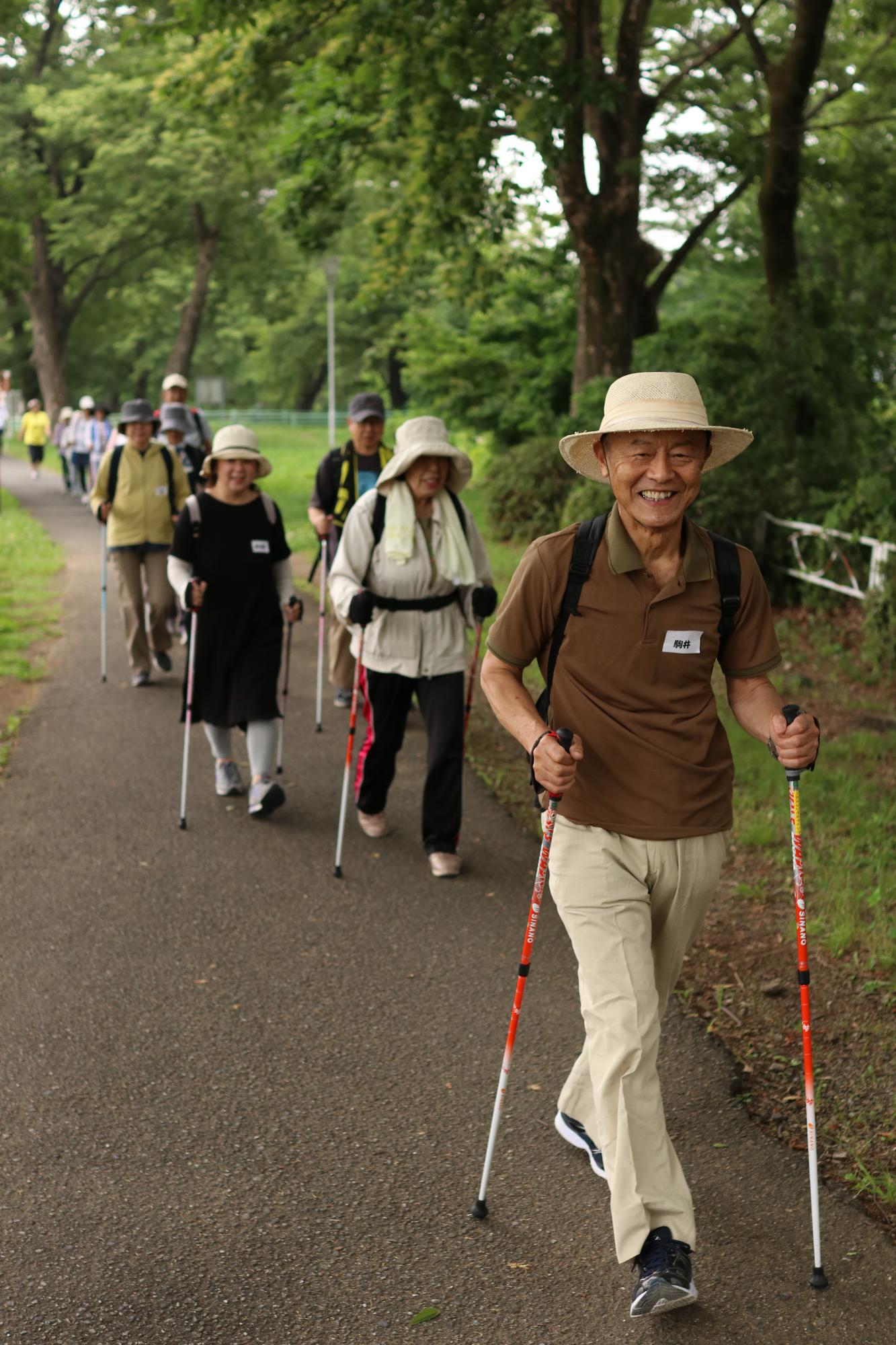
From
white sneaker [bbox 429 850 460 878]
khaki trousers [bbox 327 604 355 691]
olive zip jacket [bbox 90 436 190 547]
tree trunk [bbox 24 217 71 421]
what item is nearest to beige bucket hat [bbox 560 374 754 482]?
white sneaker [bbox 429 850 460 878]

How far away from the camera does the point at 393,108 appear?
1355 cm

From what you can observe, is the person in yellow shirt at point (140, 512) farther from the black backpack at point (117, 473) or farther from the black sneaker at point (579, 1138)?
the black sneaker at point (579, 1138)

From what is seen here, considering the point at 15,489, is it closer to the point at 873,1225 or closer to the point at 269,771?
the point at 269,771

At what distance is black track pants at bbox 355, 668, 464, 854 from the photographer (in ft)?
22.4

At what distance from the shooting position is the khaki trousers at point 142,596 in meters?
10.9

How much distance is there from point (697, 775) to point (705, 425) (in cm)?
90

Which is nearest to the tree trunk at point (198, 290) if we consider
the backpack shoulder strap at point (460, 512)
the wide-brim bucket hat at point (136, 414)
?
the wide-brim bucket hat at point (136, 414)

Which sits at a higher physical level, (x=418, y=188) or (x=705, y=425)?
(x=418, y=188)

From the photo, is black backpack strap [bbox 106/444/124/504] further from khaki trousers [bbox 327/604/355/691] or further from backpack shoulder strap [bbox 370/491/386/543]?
backpack shoulder strap [bbox 370/491/386/543]

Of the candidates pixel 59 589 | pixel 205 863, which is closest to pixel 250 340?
pixel 59 589

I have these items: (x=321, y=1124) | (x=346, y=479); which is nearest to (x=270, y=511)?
(x=346, y=479)

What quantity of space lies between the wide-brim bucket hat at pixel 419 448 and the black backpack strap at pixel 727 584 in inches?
117

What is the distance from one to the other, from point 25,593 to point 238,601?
985cm

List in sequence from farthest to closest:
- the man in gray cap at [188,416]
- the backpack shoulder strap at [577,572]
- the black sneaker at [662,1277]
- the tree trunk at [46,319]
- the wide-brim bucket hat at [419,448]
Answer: the tree trunk at [46,319]
the man in gray cap at [188,416]
the wide-brim bucket hat at [419,448]
the backpack shoulder strap at [577,572]
the black sneaker at [662,1277]
